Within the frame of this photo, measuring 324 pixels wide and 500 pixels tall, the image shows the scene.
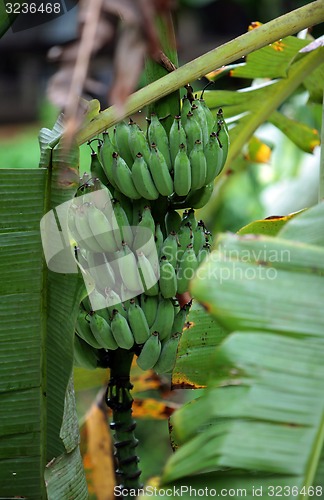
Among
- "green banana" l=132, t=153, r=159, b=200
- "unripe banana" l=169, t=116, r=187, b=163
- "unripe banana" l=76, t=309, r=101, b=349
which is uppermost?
"unripe banana" l=169, t=116, r=187, b=163

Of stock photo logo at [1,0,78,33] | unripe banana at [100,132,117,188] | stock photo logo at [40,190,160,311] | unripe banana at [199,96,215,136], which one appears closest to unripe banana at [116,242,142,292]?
stock photo logo at [40,190,160,311]

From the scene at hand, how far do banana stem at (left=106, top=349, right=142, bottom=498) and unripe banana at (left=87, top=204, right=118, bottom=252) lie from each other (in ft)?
0.59

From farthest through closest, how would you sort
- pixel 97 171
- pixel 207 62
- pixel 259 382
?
pixel 97 171, pixel 207 62, pixel 259 382

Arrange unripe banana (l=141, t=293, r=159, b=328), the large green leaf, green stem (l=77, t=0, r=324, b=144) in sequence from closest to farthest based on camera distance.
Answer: the large green leaf < green stem (l=77, t=0, r=324, b=144) < unripe banana (l=141, t=293, r=159, b=328)

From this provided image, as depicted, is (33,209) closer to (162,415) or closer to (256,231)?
(256,231)

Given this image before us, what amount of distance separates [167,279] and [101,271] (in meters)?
0.09

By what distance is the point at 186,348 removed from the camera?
0.84 meters

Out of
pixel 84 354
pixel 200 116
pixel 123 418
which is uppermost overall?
pixel 200 116

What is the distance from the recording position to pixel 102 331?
846 mm

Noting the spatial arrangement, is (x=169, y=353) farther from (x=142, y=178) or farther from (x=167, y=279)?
(x=142, y=178)

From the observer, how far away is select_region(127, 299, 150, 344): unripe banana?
857 mm

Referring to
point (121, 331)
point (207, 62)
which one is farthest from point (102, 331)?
point (207, 62)

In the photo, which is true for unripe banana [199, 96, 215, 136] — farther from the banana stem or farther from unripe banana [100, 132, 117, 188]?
the banana stem

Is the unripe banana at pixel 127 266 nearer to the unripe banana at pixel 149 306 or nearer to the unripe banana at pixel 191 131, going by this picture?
the unripe banana at pixel 149 306
